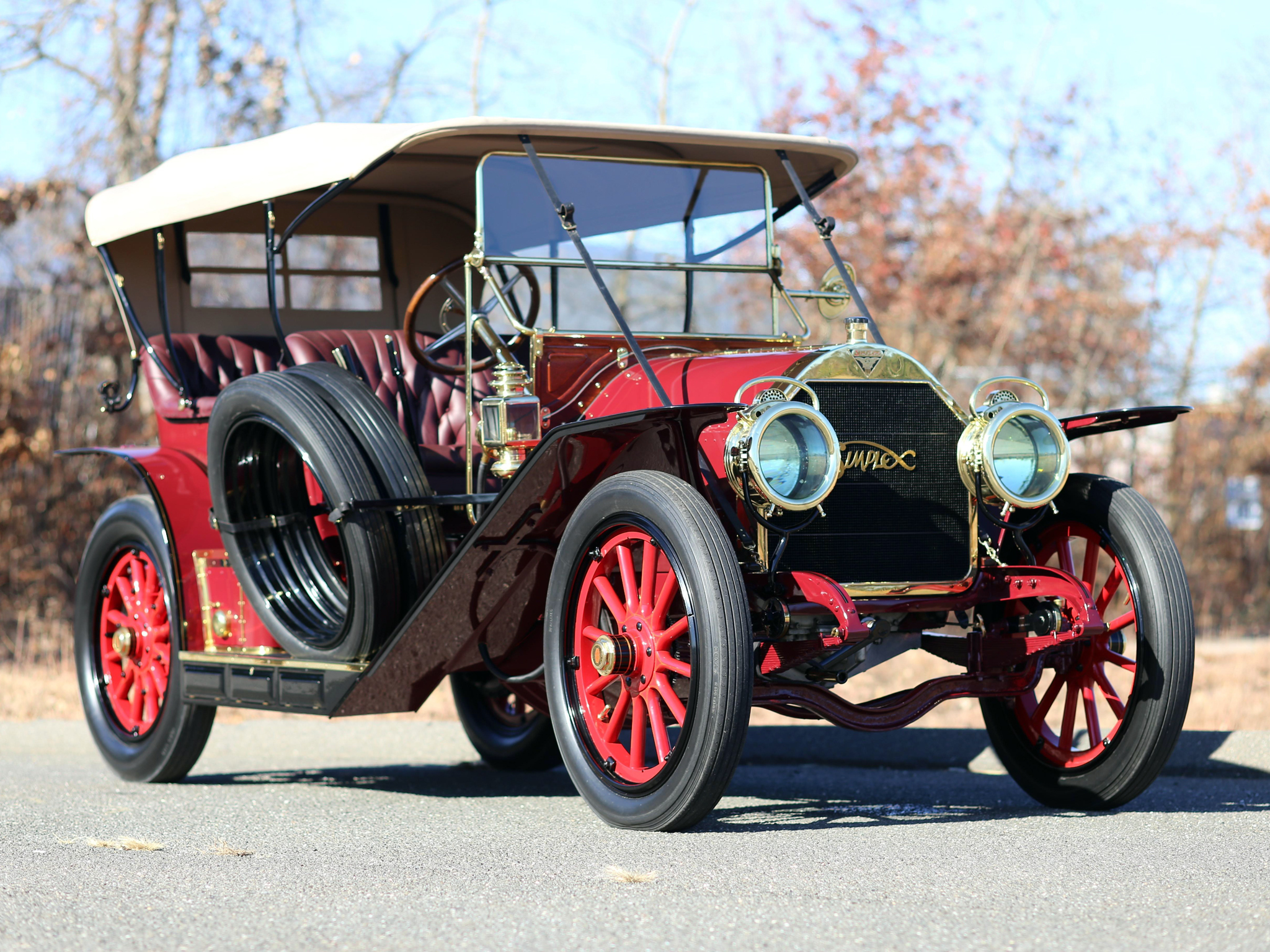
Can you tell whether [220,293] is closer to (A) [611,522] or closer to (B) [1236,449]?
(A) [611,522]

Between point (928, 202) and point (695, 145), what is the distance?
32.5 ft

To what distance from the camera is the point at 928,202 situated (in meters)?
15.1

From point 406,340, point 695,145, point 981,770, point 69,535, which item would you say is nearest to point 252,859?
point 406,340

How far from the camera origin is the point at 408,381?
6.72 m

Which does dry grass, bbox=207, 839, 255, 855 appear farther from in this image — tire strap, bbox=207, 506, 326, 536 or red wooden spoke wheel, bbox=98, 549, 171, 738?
red wooden spoke wheel, bbox=98, 549, 171, 738

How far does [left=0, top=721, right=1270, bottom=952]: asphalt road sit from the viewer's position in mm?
3035

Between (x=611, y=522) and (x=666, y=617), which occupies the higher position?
(x=611, y=522)

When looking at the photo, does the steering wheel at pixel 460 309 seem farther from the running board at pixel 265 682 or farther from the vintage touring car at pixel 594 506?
the running board at pixel 265 682

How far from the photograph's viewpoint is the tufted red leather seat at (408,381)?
6609 mm

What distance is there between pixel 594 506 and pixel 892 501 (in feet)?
3.01

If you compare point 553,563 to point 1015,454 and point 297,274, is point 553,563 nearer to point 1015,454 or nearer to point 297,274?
point 1015,454

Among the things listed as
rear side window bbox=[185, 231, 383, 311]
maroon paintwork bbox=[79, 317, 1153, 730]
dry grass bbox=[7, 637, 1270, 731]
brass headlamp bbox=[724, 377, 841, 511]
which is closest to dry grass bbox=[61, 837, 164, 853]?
maroon paintwork bbox=[79, 317, 1153, 730]

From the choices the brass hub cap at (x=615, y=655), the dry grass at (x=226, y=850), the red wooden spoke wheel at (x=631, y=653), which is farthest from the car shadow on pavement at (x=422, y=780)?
the dry grass at (x=226, y=850)

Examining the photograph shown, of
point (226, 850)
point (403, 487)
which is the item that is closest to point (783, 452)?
point (403, 487)
